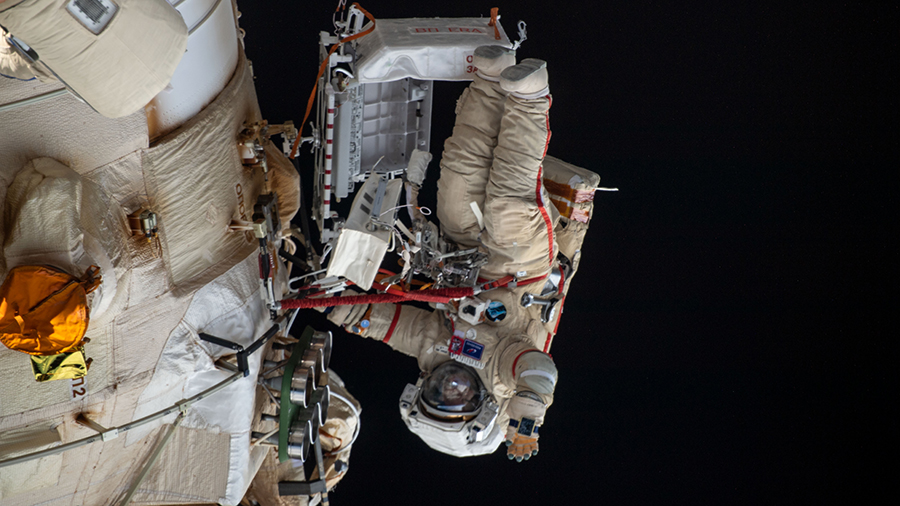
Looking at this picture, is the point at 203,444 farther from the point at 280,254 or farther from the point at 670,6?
Result: the point at 670,6

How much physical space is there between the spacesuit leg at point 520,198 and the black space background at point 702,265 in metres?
1.08

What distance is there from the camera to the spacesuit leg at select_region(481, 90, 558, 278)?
8.02ft

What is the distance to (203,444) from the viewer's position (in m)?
2.26

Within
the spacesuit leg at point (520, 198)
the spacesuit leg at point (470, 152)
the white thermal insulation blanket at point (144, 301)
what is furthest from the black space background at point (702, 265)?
the white thermal insulation blanket at point (144, 301)

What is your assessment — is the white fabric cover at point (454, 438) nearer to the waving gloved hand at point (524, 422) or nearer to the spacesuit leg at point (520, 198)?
the waving gloved hand at point (524, 422)

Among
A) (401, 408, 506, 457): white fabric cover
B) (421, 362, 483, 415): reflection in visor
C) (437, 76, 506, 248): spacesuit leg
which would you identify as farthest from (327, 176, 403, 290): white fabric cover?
(401, 408, 506, 457): white fabric cover

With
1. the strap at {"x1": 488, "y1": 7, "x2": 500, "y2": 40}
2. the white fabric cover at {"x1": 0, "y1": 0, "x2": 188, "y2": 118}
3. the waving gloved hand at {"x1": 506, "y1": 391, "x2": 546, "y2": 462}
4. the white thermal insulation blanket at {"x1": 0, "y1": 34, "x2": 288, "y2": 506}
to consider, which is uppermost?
the white fabric cover at {"x1": 0, "y1": 0, "x2": 188, "y2": 118}

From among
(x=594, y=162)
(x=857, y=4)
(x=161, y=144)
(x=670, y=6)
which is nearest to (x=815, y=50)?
(x=857, y=4)

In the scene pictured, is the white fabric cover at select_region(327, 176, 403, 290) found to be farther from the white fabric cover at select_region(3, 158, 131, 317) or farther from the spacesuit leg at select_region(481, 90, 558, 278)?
the white fabric cover at select_region(3, 158, 131, 317)

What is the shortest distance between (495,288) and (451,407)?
1.61 feet

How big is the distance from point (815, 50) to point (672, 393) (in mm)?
1929

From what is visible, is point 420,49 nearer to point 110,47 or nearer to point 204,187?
point 204,187

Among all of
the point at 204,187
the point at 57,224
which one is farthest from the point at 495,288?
the point at 57,224

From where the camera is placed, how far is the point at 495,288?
282 cm
